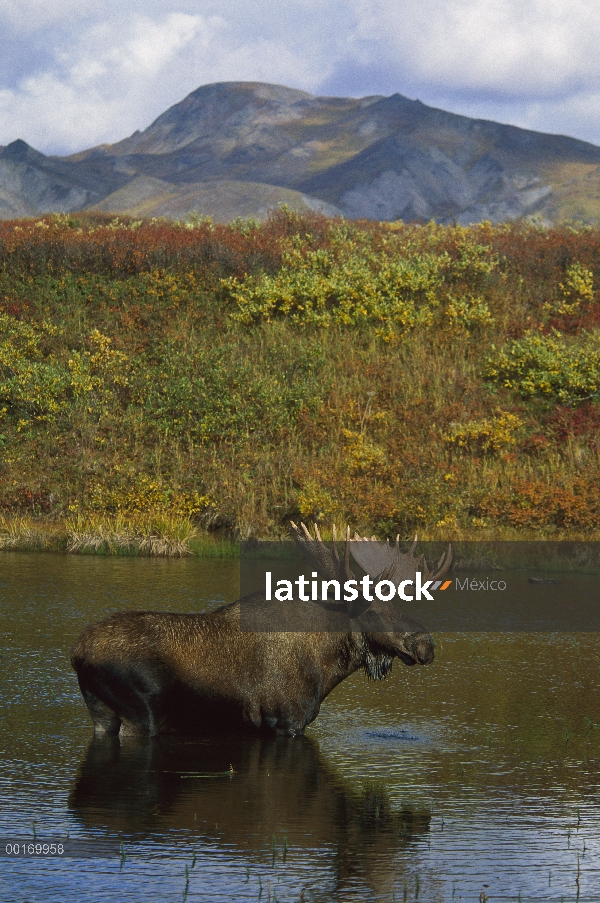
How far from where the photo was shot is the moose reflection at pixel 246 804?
7.93 metres

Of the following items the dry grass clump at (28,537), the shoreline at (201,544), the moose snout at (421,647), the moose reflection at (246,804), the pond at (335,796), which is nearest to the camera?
the pond at (335,796)

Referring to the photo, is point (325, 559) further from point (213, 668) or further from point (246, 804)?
point (246, 804)

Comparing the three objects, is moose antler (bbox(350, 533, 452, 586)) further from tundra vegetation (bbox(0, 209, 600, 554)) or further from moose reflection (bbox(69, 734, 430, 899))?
tundra vegetation (bbox(0, 209, 600, 554))

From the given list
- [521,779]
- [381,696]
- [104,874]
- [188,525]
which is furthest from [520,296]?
[104,874]

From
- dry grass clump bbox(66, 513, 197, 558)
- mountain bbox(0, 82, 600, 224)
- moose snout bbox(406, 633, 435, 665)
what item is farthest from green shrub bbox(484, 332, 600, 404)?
mountain bbox(0, 82, 600, 224)

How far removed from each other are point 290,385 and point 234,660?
22.0 metres

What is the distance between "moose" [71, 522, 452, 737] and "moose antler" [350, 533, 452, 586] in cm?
1

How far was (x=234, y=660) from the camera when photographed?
10.7 metres

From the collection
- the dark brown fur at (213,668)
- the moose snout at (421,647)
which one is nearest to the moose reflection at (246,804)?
the dark brown fur at (213,668)

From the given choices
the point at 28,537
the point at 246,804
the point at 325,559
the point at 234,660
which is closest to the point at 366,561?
the point at 325,559

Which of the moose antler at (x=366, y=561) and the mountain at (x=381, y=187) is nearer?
the moose antler at (x=366, y=561)

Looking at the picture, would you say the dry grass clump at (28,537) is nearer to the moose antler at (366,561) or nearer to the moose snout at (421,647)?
the moose antler at (366,561)

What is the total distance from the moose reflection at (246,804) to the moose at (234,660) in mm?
250

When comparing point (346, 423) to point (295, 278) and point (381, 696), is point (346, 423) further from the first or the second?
point (381, 696)
